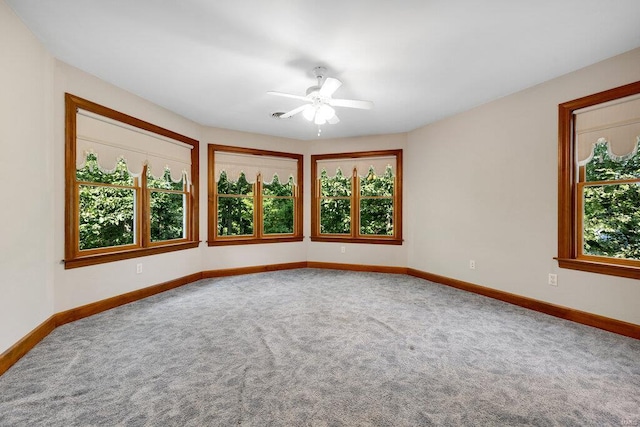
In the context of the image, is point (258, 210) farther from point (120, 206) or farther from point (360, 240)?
point (120, 206)

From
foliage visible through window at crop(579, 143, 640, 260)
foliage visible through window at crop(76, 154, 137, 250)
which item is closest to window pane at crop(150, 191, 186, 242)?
foliage visible through window at crop(76, 154, 137, 250)

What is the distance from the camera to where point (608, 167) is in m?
2.80

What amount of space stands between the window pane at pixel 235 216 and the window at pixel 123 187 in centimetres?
48

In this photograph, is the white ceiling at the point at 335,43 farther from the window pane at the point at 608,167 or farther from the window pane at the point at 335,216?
the window pane at the point at 335,216

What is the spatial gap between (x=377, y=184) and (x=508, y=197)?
2215 mm

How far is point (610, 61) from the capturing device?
8.86 ft

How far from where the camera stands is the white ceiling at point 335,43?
203 centimetres

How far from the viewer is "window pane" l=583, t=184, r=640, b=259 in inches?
104

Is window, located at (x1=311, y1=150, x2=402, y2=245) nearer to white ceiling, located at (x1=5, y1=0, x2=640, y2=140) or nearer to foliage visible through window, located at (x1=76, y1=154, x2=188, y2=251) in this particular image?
white ceiling, located at (x1=5, y1=0, x2=640, y2=140)

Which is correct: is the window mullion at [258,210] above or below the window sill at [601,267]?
above

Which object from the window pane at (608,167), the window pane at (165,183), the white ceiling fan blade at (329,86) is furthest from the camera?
the window pane at (165,183)

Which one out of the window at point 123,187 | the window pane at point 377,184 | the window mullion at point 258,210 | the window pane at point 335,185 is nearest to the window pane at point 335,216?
the window pane at point 335,185

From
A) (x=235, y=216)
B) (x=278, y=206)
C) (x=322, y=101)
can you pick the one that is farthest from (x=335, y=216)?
(x=322, y=101)

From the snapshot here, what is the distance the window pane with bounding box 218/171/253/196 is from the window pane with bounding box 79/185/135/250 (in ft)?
4.76
